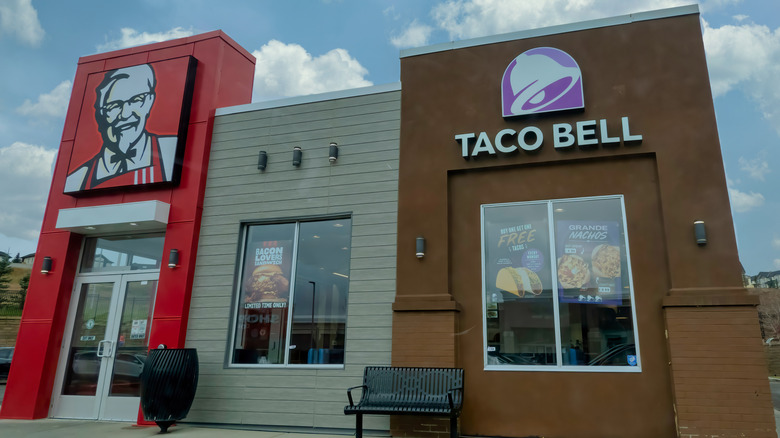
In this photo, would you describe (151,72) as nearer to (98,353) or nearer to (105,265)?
(105,265)

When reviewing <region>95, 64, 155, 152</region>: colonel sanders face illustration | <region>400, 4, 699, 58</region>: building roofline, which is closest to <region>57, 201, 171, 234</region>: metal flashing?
<region>95, 64, 155, 152</region>: colonel sanders face illustration

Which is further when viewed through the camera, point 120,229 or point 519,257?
point 120,229

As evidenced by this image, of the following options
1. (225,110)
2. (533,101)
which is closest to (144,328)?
(225,110)

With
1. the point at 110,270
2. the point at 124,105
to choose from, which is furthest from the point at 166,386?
the point at 124,105

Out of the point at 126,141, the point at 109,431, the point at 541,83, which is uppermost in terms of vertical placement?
the point at 541,83

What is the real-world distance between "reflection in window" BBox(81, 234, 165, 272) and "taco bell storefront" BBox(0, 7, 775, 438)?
0.12ft

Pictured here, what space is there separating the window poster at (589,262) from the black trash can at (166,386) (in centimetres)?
494

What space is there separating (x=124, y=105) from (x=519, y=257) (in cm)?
705

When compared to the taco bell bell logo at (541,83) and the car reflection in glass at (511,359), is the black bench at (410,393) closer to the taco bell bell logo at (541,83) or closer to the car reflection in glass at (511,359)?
the car reflection in glass at (511,359)

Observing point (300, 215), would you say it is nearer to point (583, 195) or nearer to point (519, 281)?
point (519, 281)

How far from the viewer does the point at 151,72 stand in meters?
8.84

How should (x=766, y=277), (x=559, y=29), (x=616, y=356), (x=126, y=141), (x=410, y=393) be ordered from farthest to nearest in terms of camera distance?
(x=766, y=277) < (x=126, y=141) < (x=559, y=29) < (x=410, y=393) < (x=616, y=356)

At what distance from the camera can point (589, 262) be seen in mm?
6270

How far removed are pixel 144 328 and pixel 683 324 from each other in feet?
24.2
